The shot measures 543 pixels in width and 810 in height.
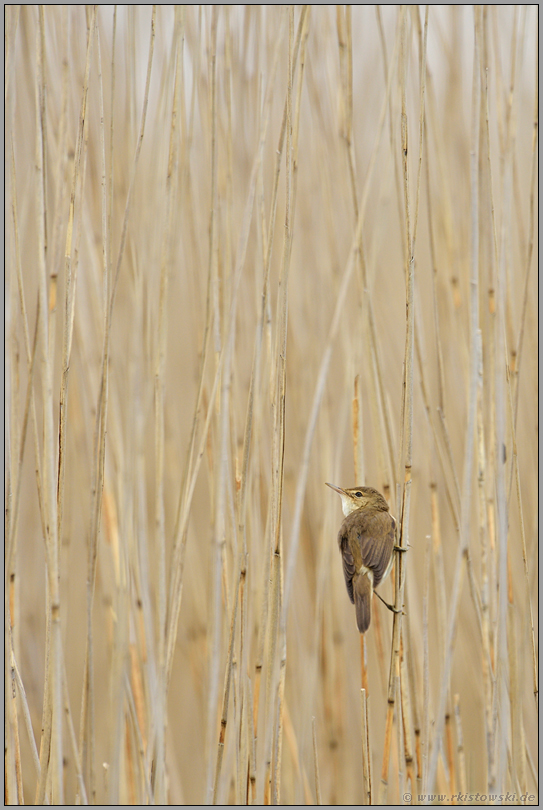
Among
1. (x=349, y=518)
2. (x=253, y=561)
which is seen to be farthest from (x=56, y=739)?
(x=349, y=518)

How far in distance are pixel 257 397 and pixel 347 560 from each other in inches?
20.8

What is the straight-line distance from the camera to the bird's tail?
54.2 inches

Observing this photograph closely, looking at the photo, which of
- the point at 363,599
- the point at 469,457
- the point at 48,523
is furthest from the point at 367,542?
the point at 48,523

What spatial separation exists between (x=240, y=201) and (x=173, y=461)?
87 cm

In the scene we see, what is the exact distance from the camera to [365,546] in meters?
1.49

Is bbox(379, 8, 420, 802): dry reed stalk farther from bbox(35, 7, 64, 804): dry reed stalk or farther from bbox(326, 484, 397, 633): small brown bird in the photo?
bbox(35, 7, 64, 804): dry reed stalk

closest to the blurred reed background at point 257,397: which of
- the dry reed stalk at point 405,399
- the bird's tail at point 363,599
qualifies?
the dry reed stalk at point 405,399

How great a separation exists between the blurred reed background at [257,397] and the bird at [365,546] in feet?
0.20

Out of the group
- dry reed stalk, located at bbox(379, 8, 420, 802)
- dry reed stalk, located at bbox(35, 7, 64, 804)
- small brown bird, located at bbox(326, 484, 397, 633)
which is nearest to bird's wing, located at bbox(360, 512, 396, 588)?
small brown bird, located at bbox(326, 484, 397, 633)

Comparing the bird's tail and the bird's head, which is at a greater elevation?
the bird's head

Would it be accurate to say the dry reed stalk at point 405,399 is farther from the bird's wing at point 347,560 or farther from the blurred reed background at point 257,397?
the bird's wing at point 347,560

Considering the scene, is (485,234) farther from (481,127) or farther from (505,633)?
(505,633)

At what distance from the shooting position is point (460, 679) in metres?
2.10

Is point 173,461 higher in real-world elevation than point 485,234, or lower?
lower
